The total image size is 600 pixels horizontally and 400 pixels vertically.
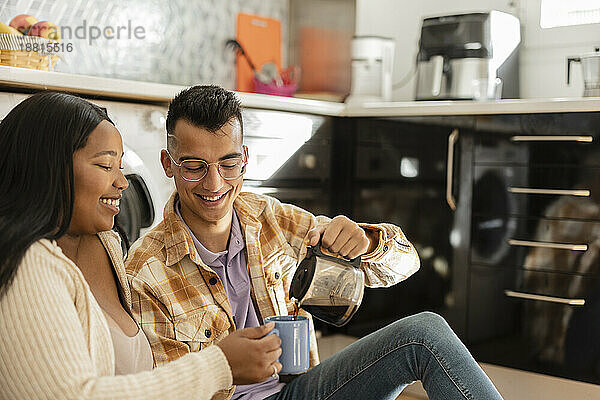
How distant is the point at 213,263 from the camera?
1.61 m

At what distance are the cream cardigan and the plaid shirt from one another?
0.32 meters

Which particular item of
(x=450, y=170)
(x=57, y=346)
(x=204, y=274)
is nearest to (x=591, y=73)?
(x=450, y=170)

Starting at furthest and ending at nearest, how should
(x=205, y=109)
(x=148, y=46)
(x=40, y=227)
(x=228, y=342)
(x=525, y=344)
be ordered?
1. (x=148, y=46)
2. (x=525, y=344)
3. (x=205, y=109)
4. (x=228, y=342)
5. (x=40, y=227)

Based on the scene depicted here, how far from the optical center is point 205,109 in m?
1.56

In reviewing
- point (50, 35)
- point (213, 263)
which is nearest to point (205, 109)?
point (213, 263)

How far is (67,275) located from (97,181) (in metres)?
0.19

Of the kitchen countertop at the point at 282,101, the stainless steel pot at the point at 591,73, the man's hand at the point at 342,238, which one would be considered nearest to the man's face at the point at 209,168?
the man's hand at the point at 342,238

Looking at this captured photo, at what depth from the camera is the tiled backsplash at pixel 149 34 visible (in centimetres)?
278

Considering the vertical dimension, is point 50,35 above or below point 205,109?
above

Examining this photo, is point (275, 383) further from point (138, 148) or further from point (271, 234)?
point (138, 148)

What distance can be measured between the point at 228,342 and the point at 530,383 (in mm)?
1766

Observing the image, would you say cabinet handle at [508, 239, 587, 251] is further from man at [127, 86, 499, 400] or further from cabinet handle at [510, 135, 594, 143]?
man at [127, 86, 499, 400]

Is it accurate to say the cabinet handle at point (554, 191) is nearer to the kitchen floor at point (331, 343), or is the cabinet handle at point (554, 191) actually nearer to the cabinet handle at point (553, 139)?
the cabinet handle at point (553, 139)

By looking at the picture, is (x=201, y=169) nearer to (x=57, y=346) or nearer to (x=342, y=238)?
(x=342, y=238)
